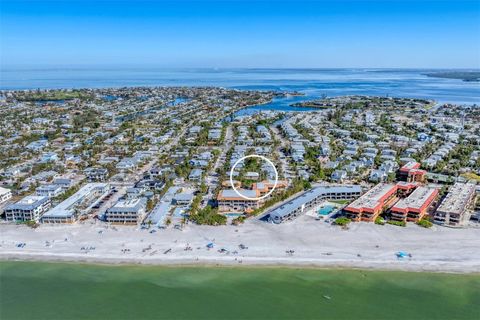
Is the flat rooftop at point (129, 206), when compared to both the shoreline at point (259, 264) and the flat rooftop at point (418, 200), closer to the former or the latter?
the shoreline at point (259, 264)

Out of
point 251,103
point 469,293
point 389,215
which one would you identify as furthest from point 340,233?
point 251,103

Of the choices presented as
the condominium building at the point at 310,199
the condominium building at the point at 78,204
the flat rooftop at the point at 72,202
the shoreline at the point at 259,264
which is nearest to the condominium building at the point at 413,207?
the condominium building at the point at 310,199

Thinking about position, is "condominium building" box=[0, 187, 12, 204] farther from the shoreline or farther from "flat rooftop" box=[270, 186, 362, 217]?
"flat rooftop" box=[270, 186, 362, 217]

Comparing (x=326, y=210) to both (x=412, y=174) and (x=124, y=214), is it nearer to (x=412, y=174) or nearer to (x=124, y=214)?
(x=412, y=174)

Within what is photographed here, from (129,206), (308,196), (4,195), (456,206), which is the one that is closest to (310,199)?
(308,196)

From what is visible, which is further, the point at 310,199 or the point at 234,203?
the point at 310,199

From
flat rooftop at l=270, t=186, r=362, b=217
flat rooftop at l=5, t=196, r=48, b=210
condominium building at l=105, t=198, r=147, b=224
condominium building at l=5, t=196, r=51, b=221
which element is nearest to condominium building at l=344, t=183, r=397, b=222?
flat rooftop at l=270, t=186, r=362, b=217

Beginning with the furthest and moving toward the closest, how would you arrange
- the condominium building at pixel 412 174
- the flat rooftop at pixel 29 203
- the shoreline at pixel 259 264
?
1. the condominium building at pixel 412 174
2. the flat rooftop at pixel 29 203
3. the shoreline at pixel 259 264
